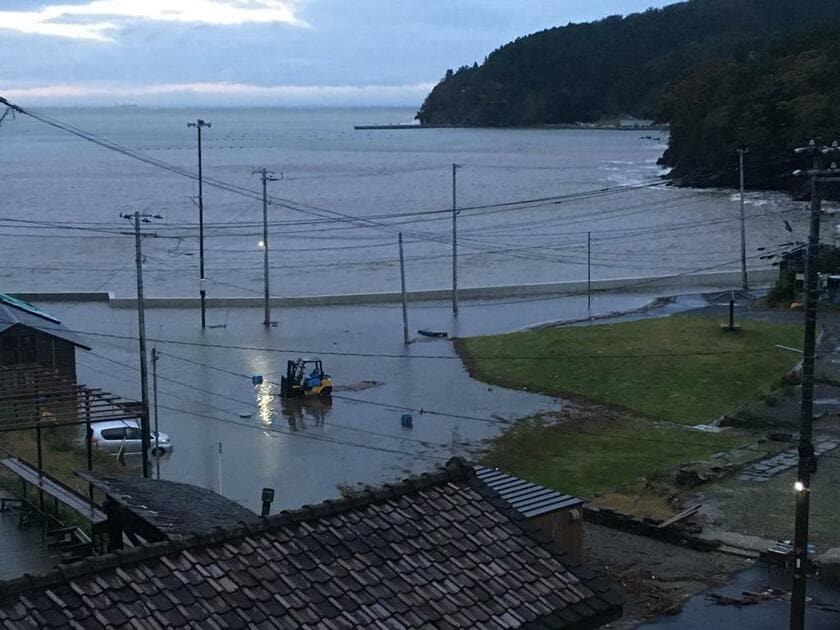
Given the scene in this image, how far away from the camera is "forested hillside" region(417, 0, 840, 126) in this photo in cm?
15600

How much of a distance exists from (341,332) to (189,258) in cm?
2341

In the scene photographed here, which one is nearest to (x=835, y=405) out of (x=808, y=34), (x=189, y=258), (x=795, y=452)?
(x=795, y=452)

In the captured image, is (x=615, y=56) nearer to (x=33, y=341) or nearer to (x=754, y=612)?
(x=33, y=341)

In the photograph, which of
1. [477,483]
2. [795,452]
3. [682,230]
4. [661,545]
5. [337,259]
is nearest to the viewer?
[477,483]

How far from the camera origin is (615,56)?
163 meters

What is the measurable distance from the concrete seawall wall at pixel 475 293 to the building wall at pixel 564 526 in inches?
968

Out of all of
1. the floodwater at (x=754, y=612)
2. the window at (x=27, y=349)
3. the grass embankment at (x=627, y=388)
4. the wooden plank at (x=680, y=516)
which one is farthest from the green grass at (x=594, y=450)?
the window at (x=27, y=349)

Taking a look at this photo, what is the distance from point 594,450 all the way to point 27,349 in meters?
11.3

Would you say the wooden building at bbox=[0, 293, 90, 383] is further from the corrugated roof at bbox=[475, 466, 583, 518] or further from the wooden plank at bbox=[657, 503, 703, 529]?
the wooden plank at bbox=[657, 503, 703, 529]

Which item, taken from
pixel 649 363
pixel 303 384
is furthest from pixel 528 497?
pixel 649 363

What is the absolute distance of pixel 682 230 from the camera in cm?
5891

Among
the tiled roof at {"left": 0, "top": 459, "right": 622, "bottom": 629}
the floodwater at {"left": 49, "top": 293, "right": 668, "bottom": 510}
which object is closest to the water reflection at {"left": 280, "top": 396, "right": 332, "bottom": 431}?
the floodwater at {"left": 49, "top": 293, "right": 668, "bottom": 510}

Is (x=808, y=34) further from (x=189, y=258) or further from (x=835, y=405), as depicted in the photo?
(x=835, y=405)

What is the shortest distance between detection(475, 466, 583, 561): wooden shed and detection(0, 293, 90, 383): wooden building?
11.9 meters
